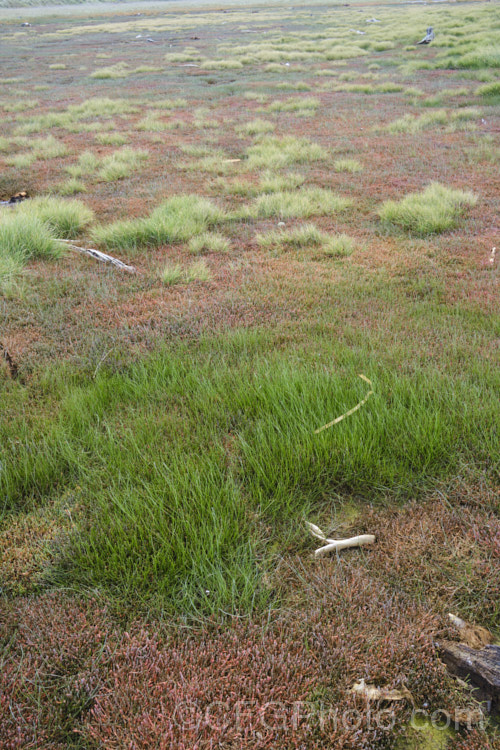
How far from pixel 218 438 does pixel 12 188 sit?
10212 millimetres

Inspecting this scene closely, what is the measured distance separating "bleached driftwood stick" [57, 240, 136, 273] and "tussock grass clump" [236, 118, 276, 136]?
10.1 meters

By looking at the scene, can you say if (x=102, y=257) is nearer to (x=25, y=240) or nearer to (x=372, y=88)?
(x=25, y=240)

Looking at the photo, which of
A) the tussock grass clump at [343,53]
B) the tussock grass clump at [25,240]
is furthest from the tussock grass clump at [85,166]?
the tussock grass clump at [343,53]

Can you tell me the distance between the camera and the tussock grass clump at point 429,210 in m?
7.48

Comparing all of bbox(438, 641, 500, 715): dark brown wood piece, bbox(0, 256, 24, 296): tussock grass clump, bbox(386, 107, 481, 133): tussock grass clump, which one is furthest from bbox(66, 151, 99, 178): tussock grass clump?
bbox(438, 641, 500, 715): dark brown wood piece

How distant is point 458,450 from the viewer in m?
3.07

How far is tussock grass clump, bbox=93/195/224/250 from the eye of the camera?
7.38 metres

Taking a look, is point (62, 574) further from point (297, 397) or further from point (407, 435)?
point (407, 435)

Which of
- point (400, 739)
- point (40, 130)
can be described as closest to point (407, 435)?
point (400, 739)

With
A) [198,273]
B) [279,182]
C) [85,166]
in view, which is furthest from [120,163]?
[198,273]

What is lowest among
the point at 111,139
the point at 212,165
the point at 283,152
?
the point at 212,165

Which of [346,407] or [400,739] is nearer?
[400,739]

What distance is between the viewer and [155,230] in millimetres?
7422

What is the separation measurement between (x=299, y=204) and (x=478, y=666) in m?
8.11
